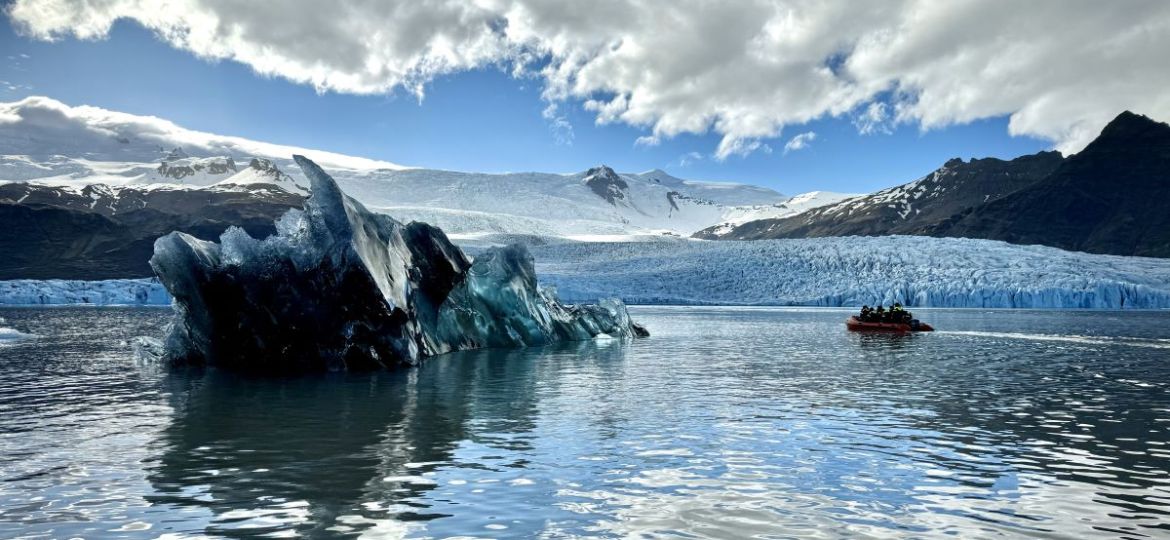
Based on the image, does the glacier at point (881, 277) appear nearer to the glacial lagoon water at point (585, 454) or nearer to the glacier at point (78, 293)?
the glacier at point (78, 293)

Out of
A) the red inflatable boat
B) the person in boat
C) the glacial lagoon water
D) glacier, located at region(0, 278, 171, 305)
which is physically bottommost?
the glacial lagoon water

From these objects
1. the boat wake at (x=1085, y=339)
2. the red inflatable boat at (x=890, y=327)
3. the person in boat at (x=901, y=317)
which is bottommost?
the boat wake at (x=1085, y=339)

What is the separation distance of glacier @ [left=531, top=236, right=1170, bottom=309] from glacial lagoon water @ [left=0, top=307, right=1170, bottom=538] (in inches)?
2175

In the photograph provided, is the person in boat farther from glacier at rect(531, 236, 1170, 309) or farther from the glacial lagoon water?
glacier at rect(531, 236, 1170, 309)

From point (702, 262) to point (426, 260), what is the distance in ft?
204

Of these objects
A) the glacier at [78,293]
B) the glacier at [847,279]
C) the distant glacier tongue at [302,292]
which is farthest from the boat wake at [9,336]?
the glacier at [78,293]

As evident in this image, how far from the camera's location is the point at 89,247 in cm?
17088

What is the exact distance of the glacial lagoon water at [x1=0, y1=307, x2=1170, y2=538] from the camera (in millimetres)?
6922

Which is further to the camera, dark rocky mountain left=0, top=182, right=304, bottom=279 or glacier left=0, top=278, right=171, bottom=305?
dark rocky mountain left=0, top=182, right=304, bottom=279

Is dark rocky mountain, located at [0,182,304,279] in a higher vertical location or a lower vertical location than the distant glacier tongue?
higher

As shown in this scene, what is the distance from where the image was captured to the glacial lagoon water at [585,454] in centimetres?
692

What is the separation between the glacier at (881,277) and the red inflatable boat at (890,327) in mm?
32153

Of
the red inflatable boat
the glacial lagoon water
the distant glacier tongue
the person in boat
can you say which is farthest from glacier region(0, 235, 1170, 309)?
the glacial lagoon water

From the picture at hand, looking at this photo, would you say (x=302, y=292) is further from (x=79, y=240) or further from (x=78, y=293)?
(x=79, y=240)
